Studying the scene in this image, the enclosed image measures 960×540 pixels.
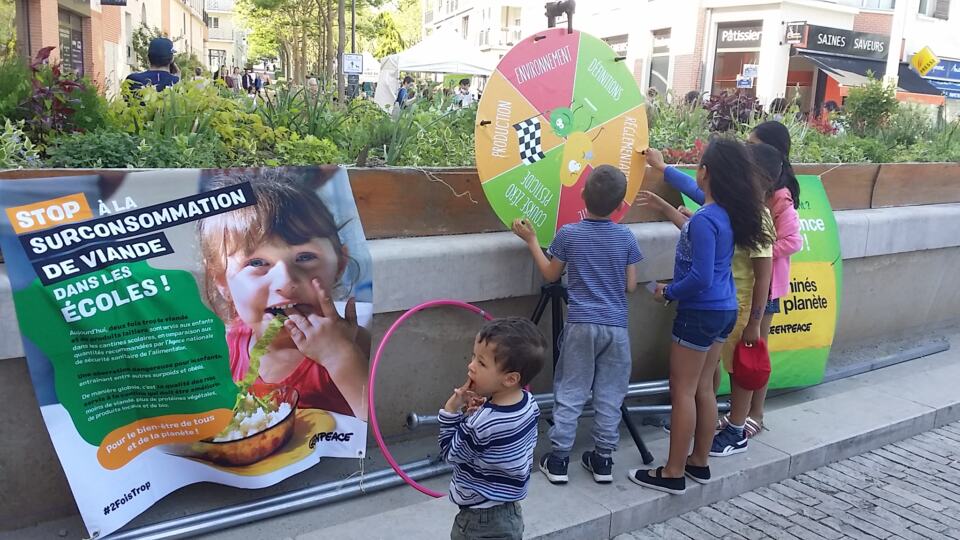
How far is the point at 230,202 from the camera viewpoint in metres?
3.43

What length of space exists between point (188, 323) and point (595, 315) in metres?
1.90

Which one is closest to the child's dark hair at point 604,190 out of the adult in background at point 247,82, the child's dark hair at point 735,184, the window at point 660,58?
the child's dark hair at point 735,184

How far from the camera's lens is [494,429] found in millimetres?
2574

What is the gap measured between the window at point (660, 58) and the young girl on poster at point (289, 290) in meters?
27.0

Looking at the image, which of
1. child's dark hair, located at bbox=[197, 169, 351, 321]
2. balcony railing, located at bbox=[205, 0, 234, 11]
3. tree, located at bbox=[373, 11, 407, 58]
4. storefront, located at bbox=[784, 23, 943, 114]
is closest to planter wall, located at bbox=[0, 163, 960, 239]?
child's dark hair, located at bbox=[197, 169, 351, 321]

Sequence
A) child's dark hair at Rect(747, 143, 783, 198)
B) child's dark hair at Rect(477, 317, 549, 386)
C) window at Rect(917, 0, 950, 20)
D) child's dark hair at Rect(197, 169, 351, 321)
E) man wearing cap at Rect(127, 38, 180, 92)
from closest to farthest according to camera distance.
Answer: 1. child's dark hair at Rect(477, 317, 549, 386)
2. child's dark hair at Rect(197, 169, 351, 321)
3. child's dark hair at Rect(747, 143, 783, 198)
4. man wearing cap at Rect(127, 38, 180, 92)
5. window at Rect(917, 0, 950, 20)

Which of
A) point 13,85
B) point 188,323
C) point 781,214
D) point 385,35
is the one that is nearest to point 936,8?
point 385,35

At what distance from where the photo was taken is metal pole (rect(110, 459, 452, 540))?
129 inches

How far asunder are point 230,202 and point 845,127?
7355 millimetres

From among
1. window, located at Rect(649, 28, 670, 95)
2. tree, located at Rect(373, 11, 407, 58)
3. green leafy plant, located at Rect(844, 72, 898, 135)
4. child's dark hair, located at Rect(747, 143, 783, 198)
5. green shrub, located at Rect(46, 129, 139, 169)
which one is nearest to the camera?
green shrub, located at Rect(46, 129, 139, 169)

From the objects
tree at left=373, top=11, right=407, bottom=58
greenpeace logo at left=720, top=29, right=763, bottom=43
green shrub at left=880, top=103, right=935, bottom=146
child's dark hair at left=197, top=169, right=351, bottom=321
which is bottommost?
child's dark hair at left=197, top=169, right=351, bottom=321

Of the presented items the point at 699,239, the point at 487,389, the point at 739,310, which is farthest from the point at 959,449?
the point at 487,389

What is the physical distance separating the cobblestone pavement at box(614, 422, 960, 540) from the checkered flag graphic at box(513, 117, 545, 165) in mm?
1948

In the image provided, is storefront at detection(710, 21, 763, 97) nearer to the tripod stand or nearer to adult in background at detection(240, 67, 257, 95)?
adult in background at detection(240, 67, 257, 95)
